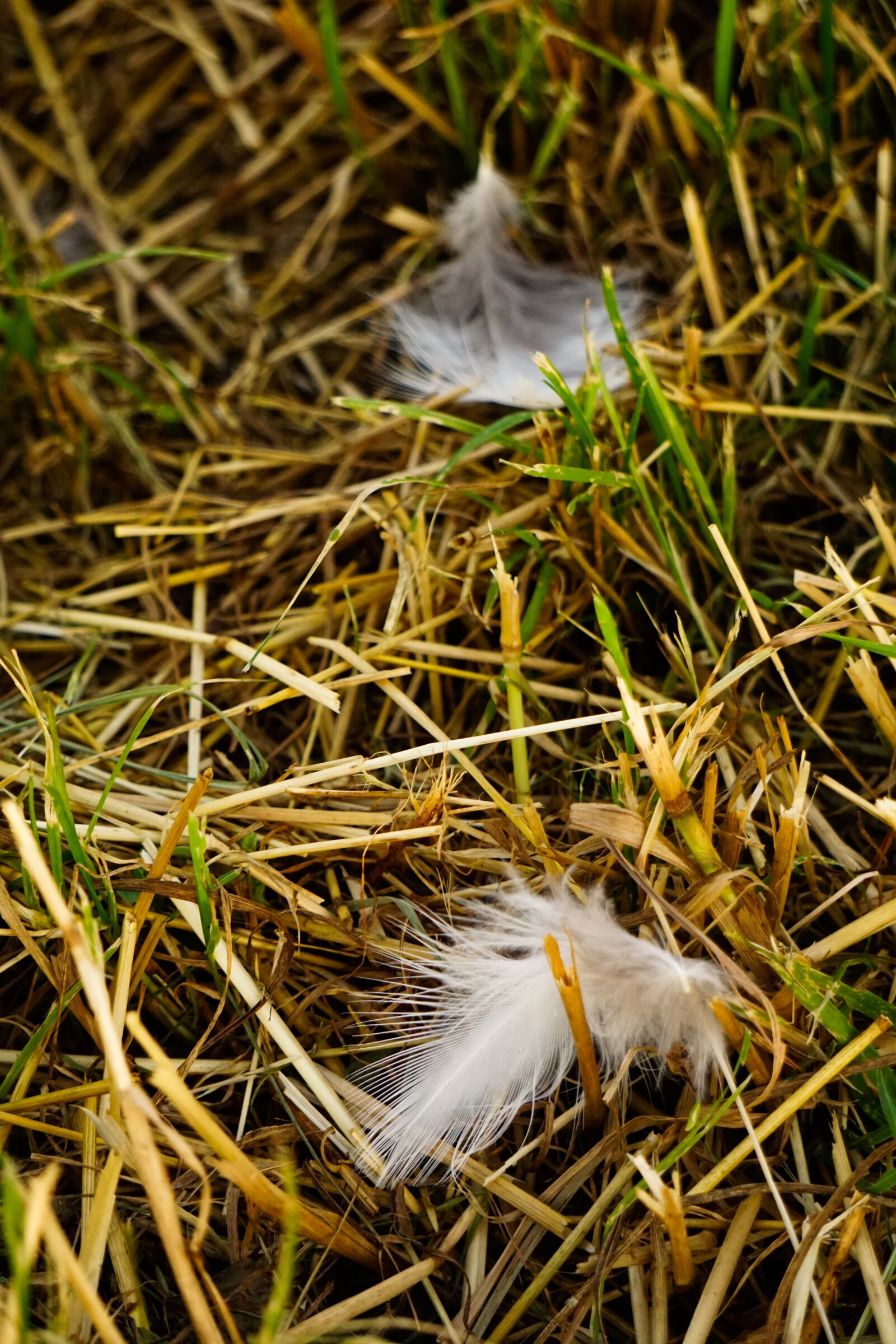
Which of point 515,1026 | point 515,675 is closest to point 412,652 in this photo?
point 515,675

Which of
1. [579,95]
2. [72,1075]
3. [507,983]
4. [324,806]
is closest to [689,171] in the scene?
[579,95]

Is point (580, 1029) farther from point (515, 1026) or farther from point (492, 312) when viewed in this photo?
point (492, 312)

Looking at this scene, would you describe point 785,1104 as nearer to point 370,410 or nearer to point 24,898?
point 24,898

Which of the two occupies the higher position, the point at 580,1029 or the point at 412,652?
the point at 412,652

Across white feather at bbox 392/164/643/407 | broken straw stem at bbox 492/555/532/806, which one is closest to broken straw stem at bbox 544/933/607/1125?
broken straw stem at bbox 492/555/532/806

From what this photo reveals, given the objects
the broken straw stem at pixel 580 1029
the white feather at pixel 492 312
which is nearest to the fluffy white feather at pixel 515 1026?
the broken straw stem at pixel 580 1029

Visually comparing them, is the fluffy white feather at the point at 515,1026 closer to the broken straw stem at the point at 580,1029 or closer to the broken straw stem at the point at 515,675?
the broken straw stem at the point at 580,1029
